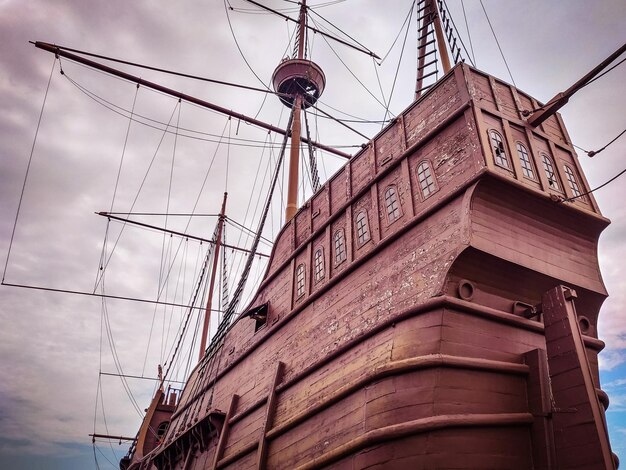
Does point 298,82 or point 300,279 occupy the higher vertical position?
point 298,82

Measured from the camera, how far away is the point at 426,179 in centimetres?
580

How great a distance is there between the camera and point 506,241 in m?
5.12

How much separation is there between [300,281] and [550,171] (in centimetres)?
419

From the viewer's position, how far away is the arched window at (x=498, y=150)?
5.27 m

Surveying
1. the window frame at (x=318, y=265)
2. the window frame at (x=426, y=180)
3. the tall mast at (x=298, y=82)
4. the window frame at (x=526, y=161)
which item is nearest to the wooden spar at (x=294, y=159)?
the tall mast at (x=298, y=82)

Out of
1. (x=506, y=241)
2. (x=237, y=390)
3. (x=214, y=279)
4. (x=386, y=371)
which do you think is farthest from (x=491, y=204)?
(x=214, y=279)

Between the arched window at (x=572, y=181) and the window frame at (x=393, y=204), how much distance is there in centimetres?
224

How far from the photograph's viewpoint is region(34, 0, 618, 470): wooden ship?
14.2 feet

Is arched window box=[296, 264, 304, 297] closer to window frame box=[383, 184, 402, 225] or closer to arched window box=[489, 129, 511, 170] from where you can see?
window frame box=[383, 184, 402, 225]

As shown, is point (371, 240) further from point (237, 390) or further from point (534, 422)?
point (237, 390)

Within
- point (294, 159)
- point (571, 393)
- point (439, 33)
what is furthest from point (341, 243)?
point (294, 159)

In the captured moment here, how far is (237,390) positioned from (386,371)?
4.72 m

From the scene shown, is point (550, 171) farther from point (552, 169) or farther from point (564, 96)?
point (564, 96)

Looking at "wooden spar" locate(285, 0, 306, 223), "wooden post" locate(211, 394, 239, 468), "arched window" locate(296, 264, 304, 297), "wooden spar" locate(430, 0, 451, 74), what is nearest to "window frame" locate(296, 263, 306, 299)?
"arched window" locate(296, 264, 304, 297)
